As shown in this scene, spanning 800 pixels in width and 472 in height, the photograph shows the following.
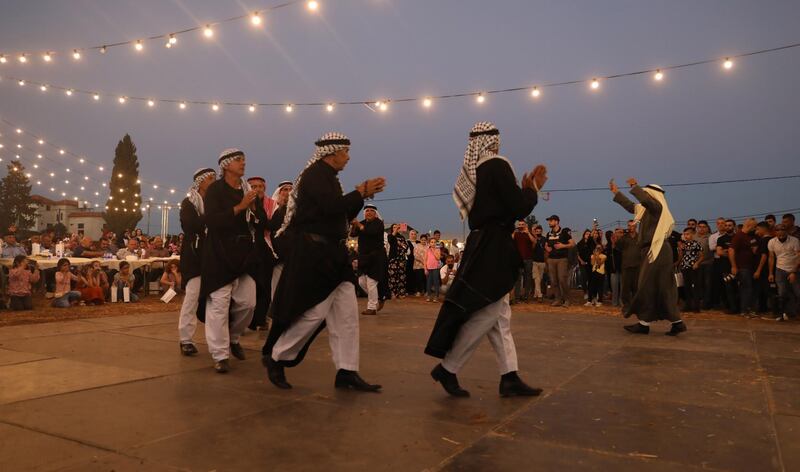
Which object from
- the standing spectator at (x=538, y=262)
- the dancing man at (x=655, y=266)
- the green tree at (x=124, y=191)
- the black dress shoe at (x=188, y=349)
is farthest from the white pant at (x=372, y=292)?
the green tree at (x=124, y=191)

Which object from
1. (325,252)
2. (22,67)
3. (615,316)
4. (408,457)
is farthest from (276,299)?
(22,67)

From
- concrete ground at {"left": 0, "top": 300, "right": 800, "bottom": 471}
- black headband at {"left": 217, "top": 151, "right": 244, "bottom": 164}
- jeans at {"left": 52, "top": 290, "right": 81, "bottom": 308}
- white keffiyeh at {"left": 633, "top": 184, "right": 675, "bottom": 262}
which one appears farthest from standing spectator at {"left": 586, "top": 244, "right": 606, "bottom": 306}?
jeans at {"left": 52, "top": 290, "right": 81, "bottom": 308}

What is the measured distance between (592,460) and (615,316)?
8259 millimetres

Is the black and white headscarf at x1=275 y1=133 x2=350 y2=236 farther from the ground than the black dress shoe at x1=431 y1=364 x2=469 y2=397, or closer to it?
farther from the ground

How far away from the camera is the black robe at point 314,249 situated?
13.4 feet

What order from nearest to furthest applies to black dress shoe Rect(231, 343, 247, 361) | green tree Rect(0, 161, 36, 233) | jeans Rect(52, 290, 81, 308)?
1. black dress shoe Rect(231, 343, 247, 361)
2. jeans Rect(52, 290, 81, 308)
3. green tree Rect(0, 161, 36, 233)

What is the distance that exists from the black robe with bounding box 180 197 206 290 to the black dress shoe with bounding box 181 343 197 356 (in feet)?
2.14

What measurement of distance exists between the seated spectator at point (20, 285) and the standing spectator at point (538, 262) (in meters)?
10.3

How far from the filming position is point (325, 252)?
4137mm

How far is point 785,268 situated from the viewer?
9906 millimetres

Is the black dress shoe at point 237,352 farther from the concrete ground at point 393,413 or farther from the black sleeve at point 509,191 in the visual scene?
the black sleeve at point 509,191

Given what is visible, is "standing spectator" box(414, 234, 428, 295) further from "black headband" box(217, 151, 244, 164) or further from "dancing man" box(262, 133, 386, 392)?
"dancing man" box(262, 133, 386, 392)

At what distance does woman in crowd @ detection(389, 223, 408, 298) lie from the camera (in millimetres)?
13492

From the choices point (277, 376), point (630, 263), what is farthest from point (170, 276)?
point (277, 376)
